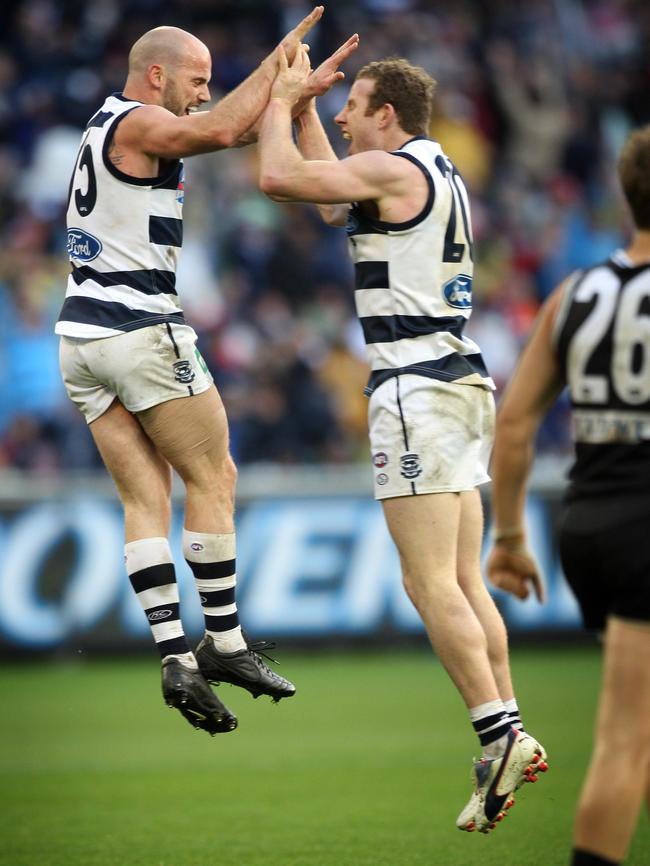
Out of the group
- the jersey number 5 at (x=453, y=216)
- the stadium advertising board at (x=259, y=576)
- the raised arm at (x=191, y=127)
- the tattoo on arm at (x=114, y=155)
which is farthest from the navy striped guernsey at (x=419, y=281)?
the stadium advertising board at (x=259, y=576)

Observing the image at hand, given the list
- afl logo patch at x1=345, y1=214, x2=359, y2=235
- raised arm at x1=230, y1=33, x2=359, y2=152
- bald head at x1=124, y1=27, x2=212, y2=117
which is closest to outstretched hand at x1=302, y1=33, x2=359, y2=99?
raised arm at x1=230, y1=33, x2=359, y2=152

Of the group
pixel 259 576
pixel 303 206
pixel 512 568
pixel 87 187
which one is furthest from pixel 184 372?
pixel 303 206

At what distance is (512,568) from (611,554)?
23.4 inches

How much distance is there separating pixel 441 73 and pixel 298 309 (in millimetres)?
4456

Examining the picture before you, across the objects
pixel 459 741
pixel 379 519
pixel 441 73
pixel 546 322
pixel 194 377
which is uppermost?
pixel 441 73

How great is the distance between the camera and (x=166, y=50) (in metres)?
6.15

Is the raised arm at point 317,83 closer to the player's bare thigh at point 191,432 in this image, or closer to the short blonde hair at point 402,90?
the short blonde hair at point 402,90

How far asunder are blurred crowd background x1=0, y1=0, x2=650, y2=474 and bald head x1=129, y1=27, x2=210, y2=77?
7337 mm

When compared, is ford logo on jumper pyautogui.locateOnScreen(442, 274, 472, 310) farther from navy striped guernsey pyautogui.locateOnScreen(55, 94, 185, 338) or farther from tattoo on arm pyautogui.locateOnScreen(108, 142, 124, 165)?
tattoo on arm pyautogui.locateOnScreen(108, 142, 124, 165)

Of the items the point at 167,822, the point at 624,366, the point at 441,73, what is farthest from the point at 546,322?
the point at 441,73

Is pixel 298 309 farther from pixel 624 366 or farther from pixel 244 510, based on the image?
pixel 624 366

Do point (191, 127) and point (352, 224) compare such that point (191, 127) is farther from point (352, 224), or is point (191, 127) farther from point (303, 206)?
point (303, 206)

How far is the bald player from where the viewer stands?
19.7ft

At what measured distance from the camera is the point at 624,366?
426cm
